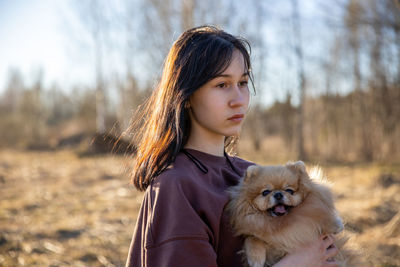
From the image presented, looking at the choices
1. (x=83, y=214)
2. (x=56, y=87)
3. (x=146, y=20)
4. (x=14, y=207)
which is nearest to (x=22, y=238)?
(x=83, y=214)

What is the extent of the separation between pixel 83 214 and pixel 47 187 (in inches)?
145

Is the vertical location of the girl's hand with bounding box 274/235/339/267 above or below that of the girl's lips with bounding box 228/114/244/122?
below

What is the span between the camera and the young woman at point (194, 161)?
5.20 ft

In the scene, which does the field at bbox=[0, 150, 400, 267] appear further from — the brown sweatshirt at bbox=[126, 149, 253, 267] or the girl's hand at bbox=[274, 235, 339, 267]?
the brown sweatshirt at bbox=[126, 149, 253, 267]

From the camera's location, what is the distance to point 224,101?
6.51ft

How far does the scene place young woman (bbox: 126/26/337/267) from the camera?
62.4 inches

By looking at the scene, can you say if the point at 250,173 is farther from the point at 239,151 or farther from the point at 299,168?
the point at 239,151

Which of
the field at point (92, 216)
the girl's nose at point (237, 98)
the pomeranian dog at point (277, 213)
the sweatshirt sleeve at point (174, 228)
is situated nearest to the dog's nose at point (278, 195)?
the pomeranian dog at point (277, 213)

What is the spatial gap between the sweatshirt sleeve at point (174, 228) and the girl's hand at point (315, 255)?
471mm

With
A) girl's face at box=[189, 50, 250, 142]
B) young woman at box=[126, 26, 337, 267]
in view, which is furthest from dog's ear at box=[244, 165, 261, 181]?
girl's face at box=[189, 50, 250, 142]

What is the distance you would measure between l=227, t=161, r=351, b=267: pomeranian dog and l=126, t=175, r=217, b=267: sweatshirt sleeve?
12.0 inches

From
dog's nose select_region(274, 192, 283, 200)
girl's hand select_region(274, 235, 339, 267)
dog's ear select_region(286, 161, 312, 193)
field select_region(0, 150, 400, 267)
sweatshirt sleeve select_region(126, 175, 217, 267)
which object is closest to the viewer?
sweatshirt sleeve select_region(126, 175, 217, 267)

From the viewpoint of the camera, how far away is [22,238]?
6.00m

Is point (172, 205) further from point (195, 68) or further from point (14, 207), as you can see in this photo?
point (14, 207)
